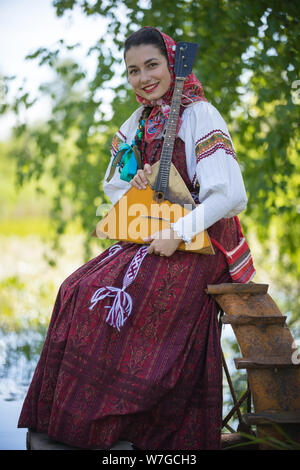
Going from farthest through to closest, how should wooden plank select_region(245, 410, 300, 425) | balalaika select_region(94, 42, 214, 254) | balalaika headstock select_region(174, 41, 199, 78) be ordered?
balalaika headstock select_region(174, 41, 199, 78), balalaika select_region(94, 42, 214, 254), wooden plank select_region(245, 410, 300, 425)

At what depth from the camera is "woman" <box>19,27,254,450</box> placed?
6.79 feet

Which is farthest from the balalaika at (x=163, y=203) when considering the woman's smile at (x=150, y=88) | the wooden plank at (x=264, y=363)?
the wooden plank at (x=264, y=363)

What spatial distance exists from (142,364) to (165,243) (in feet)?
1.56

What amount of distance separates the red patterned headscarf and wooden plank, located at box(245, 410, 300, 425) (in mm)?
1199

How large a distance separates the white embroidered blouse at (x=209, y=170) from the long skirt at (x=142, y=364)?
169 millimetres

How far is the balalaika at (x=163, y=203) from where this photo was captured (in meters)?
2.21

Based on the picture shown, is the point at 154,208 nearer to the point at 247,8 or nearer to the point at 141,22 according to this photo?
the point at 247,8

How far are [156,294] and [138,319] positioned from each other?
0.41ft

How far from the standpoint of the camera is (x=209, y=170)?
2146 millimetres

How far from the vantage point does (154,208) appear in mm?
2252

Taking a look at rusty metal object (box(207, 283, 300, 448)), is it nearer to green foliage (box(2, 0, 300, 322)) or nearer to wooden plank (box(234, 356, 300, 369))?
wooden plank (box(234, 356, 300, 369))
